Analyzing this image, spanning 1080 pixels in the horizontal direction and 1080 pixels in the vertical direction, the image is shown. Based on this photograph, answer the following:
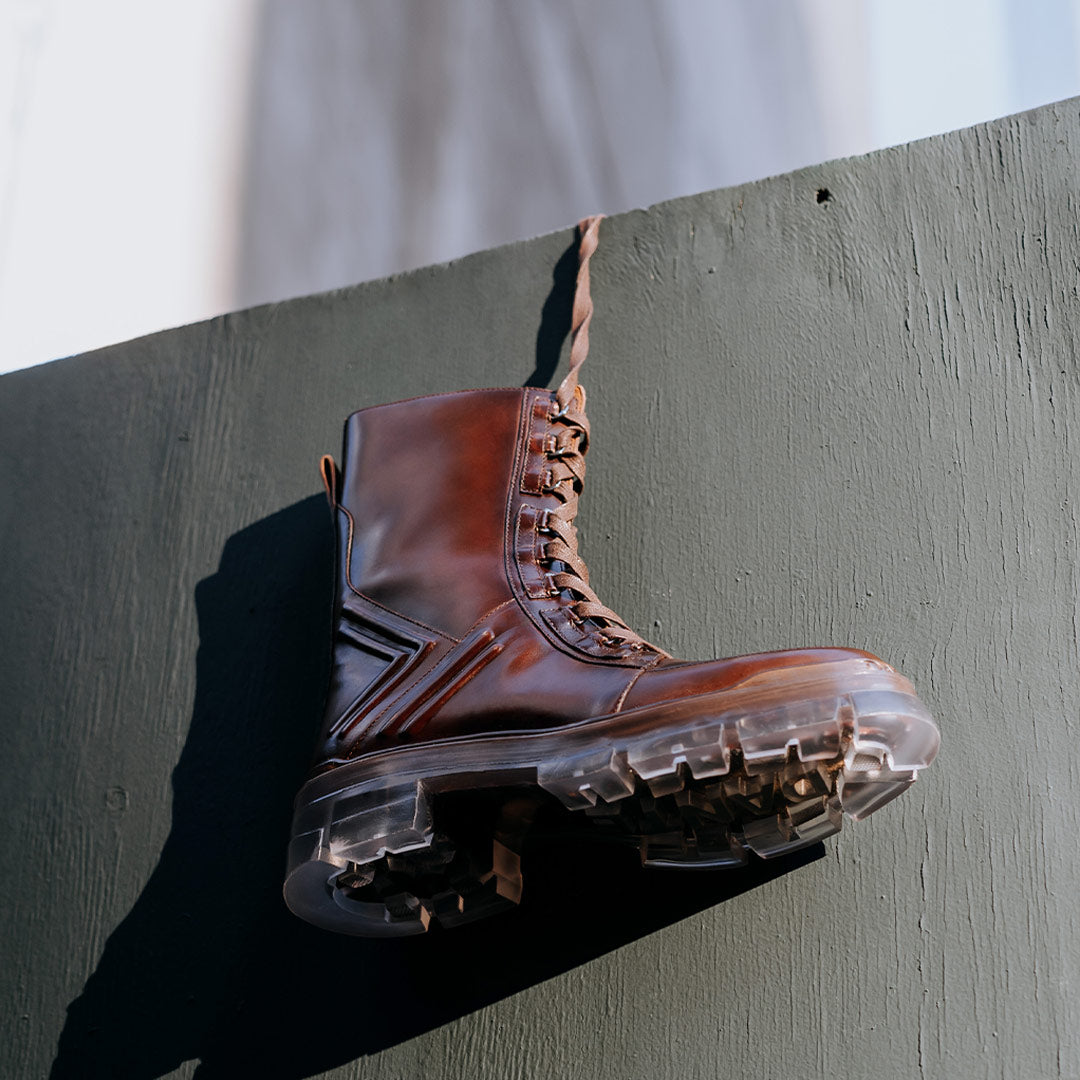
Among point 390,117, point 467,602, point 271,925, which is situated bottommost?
point 271,925

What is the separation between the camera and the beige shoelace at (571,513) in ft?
3.17

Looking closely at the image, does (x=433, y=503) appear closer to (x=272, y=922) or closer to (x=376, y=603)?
(x=376, y=603)

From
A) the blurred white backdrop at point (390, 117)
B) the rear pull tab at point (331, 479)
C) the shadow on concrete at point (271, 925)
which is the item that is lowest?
the shadow on concrete at point (271, 925)

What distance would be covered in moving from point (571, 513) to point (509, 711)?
0.25m

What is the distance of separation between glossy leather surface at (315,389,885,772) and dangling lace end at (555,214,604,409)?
0.03 metres

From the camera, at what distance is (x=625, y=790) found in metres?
0.82

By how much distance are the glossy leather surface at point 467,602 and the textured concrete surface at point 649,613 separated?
0.55 ft

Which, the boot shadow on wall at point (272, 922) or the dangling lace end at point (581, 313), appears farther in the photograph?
the dangling lace end at point (581, 313)

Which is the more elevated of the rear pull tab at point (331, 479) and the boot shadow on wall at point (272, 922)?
the rear pull tab at point (331, 479)

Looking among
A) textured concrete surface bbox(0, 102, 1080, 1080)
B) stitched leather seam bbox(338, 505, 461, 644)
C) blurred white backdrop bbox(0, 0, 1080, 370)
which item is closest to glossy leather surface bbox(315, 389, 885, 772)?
stitched leather seam bbox(338, 505, 461, 644)

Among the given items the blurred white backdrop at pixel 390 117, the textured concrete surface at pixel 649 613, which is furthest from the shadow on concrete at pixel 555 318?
the blurred white backdrop at pixel 390 117

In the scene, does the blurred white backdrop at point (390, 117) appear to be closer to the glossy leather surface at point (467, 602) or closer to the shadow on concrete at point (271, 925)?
the shadow on concrete at point (271, 925)

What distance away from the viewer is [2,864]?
1203 millimetres

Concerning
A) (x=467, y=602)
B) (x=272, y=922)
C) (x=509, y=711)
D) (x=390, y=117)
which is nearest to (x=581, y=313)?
(x=467, y=602)
